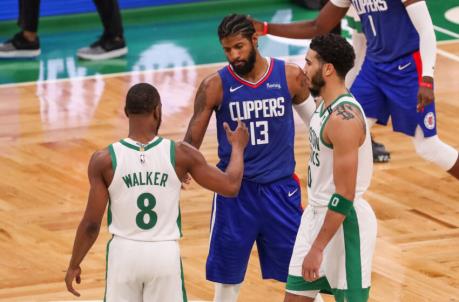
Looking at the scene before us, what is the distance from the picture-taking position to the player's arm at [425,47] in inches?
289

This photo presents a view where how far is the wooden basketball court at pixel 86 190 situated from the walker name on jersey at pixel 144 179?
71.8 inches

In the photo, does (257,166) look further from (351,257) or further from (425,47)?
(425,47)

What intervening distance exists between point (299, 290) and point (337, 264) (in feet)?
0.72

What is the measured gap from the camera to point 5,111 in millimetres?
10367

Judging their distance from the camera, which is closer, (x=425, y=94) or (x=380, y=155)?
(x=425, y=94)

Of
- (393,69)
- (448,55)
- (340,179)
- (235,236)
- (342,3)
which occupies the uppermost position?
(340,179)

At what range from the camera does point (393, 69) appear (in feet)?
25.9

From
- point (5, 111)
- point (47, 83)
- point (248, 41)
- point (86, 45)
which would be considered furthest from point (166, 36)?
point (248, 41)

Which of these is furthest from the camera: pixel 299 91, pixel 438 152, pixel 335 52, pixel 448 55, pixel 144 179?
pixel 448 55

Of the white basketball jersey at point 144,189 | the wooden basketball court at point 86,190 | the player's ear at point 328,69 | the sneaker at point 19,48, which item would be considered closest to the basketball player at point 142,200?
the white basketball jersey at point 144,189

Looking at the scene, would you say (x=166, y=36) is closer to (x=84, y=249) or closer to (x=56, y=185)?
(x=56, y=185)

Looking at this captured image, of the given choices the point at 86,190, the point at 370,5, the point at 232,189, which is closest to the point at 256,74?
the point at 232,189

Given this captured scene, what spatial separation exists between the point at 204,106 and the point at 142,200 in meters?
1.05

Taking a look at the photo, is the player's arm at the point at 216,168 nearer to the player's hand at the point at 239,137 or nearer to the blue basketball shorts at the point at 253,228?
the player's hand at the point at 239,137
